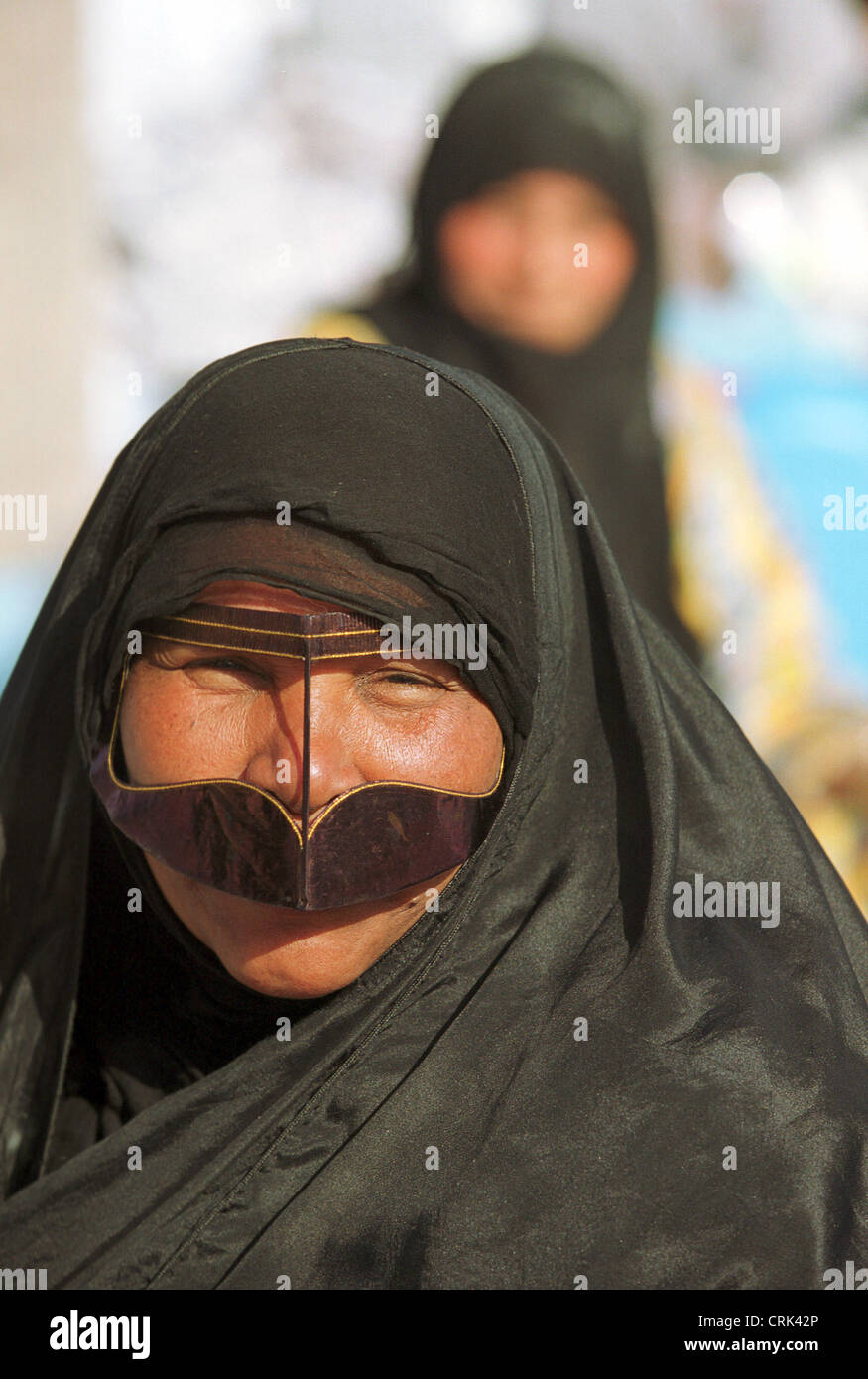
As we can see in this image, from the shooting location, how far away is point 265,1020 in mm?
1870

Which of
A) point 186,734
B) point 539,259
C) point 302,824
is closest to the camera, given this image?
point 302,824

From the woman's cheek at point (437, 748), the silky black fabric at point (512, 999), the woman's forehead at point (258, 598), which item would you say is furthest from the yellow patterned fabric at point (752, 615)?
the woman's forehead at point (258, 598)

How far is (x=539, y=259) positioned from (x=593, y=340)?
1.07 feet

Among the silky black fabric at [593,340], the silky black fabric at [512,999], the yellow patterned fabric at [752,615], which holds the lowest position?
the silky black fabric at [512,999]

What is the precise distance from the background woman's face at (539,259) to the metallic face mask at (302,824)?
321 cm

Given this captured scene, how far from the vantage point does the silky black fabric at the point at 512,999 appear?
149cm

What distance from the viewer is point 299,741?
1518mm

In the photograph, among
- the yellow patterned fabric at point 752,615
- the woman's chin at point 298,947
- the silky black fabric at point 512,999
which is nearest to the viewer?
the silky black fabric at point 512,999

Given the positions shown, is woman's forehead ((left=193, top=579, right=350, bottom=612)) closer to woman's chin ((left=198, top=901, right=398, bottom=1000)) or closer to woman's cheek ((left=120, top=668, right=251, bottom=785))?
woman's cheek ((left=120, top=668, right=251, bottom=785))

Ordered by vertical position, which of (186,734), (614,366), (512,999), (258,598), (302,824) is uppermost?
(614,366)

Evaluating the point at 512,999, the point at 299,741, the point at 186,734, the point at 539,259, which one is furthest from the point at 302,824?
the point at 539,259

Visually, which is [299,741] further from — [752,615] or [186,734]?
[752,615]

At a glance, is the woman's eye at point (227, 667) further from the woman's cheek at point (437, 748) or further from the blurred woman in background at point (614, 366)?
the blurred woman in background at point (614, 366)
